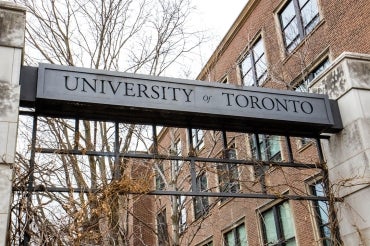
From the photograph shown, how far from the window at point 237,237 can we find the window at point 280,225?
1.65m

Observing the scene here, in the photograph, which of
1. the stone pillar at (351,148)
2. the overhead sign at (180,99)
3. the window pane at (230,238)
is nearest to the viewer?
the overhead sign at (180,99)

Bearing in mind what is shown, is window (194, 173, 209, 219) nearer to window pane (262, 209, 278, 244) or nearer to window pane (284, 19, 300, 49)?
window pane (262, 209, 278, 244)

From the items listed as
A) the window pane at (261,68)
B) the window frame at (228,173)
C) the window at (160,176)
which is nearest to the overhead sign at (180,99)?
the window frame at (228,173)

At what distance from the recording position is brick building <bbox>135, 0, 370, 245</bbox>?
12555mm

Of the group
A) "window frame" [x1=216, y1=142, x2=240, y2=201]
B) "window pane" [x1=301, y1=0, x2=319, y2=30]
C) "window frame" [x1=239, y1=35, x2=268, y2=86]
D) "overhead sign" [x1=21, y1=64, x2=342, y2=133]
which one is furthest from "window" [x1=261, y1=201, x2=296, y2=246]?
"overhead sign" [x1=21, y1=64, x2=342, y2=133]

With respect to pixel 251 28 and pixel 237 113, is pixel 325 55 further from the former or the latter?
pixel 237 113

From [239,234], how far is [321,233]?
5.32 m

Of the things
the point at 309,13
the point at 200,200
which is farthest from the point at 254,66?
the point at 200,200

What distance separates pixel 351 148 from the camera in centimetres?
482

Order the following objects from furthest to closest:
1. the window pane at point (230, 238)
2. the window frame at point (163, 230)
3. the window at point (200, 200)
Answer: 1. the window pane at point (230, 238)
2. the window at point (200, 200)
3. the window frame at point (163, 230)

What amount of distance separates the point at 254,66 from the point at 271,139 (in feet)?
13.3

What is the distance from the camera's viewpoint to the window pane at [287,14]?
1580 cm

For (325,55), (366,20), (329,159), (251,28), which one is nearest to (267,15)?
(251,28)

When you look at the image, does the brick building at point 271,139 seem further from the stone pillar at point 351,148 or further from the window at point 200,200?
the stone pillar at point 351,148
